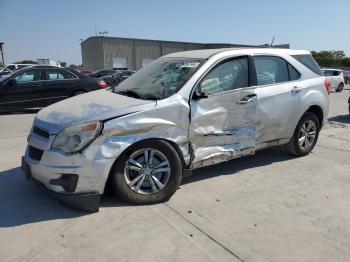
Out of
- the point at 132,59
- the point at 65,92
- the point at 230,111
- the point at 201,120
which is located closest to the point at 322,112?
the point at 230,111

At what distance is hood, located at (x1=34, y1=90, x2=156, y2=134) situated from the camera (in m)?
3.88

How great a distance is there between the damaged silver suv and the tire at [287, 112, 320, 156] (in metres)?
0.05

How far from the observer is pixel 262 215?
3.95 metres

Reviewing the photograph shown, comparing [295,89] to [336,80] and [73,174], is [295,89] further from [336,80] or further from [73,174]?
[336,80]

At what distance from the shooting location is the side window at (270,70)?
Result: 17.3 ft

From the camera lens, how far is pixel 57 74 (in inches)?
473

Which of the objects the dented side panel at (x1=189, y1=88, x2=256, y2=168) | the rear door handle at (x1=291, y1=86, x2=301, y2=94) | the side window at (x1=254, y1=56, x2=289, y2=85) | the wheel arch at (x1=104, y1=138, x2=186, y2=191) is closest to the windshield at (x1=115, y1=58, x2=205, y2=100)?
the dented side panel at (x1=189, y1=88, x2=256, y2=168)

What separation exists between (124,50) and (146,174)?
52616 millimetres

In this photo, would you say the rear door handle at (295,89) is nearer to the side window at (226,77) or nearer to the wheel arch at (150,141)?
the side window at (226,77)

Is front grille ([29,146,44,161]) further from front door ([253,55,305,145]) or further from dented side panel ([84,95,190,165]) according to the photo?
front door ([253,55,305,145])

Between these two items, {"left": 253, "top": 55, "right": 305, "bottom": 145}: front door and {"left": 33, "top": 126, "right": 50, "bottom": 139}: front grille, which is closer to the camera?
{"left": 33, "top": 126, "right": 50, "bottom": 139}: front grille

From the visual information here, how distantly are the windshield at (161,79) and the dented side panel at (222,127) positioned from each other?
14.1 inches

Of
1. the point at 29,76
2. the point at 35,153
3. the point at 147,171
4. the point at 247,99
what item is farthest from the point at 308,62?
the point at 29,76

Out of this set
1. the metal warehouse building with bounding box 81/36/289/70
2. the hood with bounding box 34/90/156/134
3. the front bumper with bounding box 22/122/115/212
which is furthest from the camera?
the metal warehouse building with bounding box 81/36/289/70
